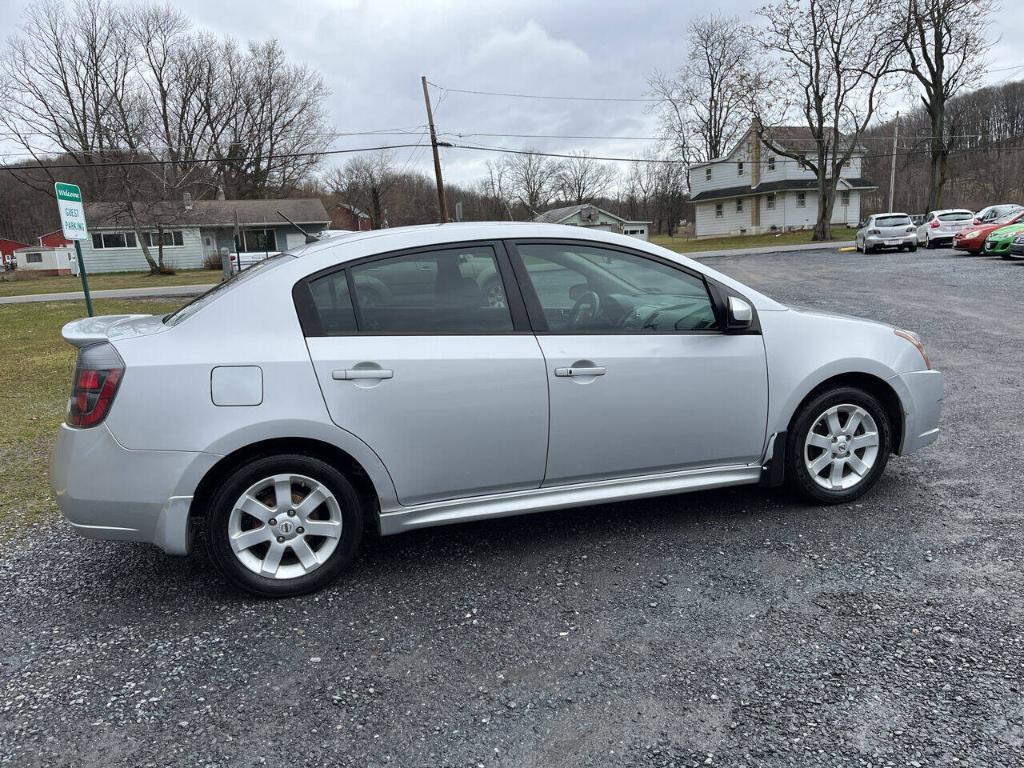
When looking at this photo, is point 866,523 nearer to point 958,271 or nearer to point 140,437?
point 140,437

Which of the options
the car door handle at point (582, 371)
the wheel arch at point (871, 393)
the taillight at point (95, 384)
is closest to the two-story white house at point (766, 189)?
the wheel arch at point (871, 393)

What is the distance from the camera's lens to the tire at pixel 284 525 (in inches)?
123

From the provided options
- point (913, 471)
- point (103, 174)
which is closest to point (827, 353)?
point (913, 471)

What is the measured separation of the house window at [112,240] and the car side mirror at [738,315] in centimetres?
5370

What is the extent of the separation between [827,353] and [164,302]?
19.8m

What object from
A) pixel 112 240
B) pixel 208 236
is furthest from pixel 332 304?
pixel 112 240

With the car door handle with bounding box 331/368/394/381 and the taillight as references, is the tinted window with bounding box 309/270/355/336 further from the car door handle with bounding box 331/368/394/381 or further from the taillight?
the taillight

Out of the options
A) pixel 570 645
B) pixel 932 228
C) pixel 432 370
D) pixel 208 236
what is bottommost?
pixel 570 645

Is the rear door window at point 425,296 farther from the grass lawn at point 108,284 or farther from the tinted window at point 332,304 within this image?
the grass lawn at point 108,284

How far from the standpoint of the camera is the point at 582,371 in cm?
345

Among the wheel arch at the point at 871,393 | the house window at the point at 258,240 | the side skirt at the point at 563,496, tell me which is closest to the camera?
the side skirt at the point at 563,496

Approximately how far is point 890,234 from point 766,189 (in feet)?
84.8

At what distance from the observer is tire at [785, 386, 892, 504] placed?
3.96m

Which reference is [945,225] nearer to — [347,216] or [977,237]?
[977,237]
